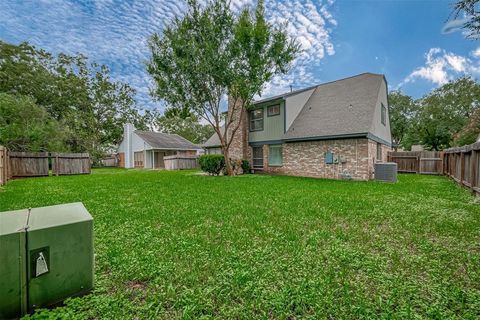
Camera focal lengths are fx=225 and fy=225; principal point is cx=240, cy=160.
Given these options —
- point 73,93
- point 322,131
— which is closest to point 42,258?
point 322,131

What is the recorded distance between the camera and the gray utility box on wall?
427 inches

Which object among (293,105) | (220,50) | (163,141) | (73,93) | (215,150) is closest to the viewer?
(220,50)

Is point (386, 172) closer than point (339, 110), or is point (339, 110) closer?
point (386, 172)

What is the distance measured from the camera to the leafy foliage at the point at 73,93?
68.6 feet

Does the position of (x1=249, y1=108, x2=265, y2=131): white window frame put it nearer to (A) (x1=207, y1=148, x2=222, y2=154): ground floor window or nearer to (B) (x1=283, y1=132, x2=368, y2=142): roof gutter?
(B) (x1=283, y1=132, x2=368, y2=142): roof gutter

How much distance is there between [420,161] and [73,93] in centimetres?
3493

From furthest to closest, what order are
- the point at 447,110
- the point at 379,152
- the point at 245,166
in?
the point at 447,110 < the point at 245,166 < the point at 379,152

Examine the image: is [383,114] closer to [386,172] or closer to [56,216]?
[386,172]

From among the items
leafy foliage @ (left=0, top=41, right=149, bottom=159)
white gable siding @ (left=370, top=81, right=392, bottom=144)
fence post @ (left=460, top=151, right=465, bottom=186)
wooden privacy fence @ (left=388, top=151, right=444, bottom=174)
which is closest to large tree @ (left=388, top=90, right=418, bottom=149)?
wooden privacy fence @ (left=388, top=151, right=444, bottom=174)

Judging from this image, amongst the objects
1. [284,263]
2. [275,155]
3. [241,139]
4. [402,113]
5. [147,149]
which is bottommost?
[284,263]

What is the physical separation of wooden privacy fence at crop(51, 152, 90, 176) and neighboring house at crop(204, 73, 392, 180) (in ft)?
36.0

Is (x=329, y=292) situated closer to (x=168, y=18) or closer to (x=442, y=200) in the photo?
(x=442, y=200)

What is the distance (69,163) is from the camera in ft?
52.2

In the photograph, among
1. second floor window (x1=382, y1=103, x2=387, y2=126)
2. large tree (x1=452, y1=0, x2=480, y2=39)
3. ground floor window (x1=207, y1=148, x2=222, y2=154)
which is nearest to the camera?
large tree (x1=452, y1=0, x2=480, y2=39)
